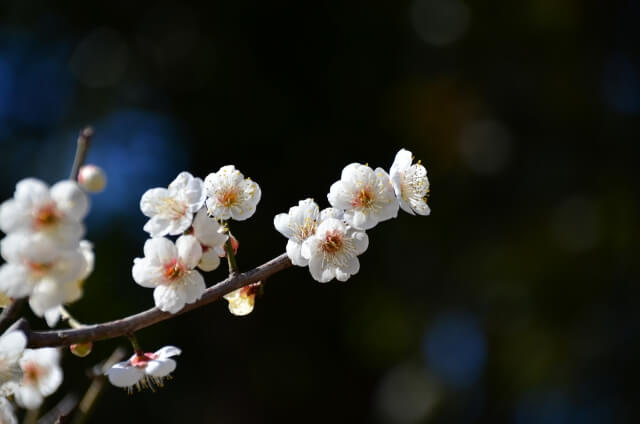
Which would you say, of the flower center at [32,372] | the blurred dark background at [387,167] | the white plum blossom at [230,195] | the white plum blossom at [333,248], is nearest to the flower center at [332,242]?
the white plum blossom at [333,248]

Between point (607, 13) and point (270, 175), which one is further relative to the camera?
point (607, 13)

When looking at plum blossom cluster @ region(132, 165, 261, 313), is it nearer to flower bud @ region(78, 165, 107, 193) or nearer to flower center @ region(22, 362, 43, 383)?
flower bud @ region(78, 165, 107, 193)

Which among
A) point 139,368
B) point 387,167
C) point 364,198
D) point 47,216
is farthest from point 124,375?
point 387,167

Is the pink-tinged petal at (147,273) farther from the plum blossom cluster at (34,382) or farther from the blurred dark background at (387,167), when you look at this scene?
the blurred dark background at (387,167)

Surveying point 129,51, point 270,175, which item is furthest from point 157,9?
point 270,175

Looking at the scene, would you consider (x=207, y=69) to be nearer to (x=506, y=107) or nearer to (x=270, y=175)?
(x=270, y=175)

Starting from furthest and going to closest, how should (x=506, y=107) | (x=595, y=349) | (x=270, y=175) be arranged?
(x=506, y=107) < (x=270, y=175) < (x=595, y=349)

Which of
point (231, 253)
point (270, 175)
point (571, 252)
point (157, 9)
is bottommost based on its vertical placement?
point (571, 252)
